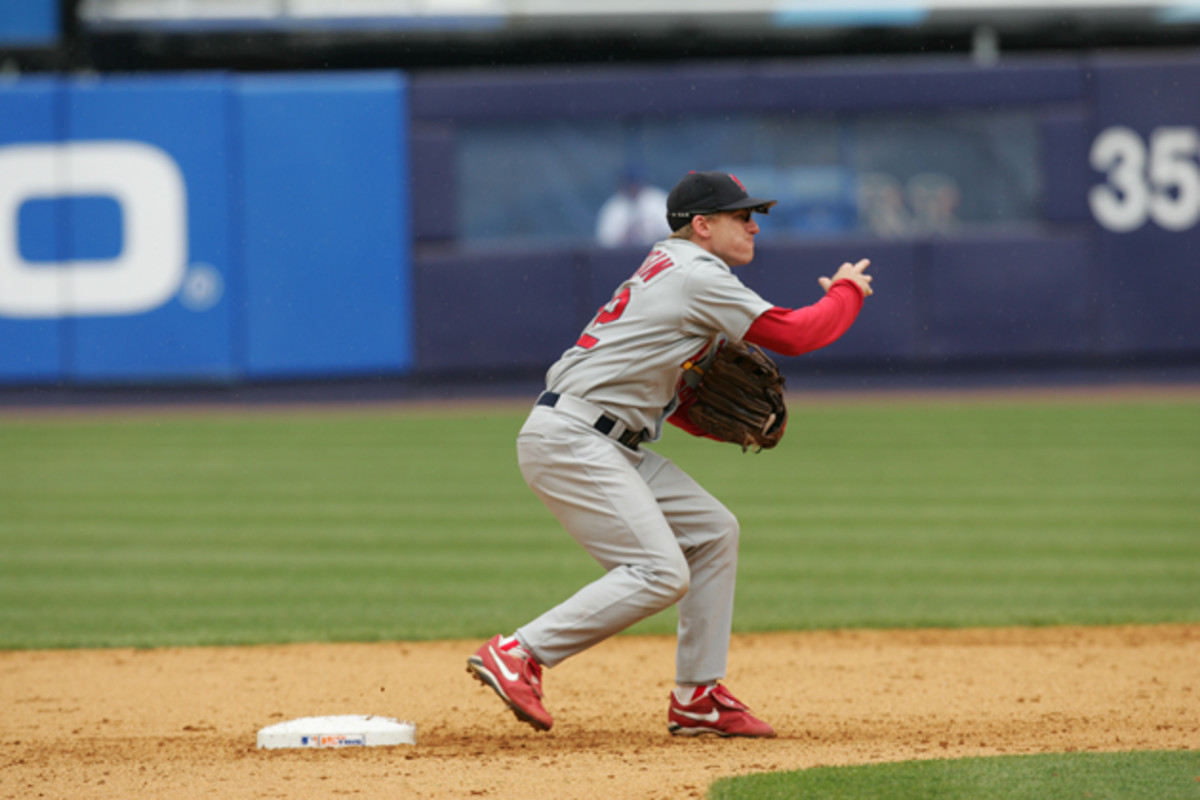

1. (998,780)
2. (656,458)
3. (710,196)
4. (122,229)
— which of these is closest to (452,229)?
(122,229)

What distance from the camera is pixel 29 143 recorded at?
15125 millimetres

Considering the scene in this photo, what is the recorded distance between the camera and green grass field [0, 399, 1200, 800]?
6332 millimetres

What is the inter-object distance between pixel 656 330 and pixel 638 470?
1.52 feet

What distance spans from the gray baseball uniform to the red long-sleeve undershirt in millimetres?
47

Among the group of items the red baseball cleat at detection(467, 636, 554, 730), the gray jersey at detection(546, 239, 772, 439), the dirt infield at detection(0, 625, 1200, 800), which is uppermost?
the gray jersey at detection(546, 239, 772, 439)

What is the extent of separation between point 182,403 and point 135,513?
6.44 m

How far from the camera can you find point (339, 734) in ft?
14.0

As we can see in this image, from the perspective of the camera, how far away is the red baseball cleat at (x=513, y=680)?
3.98 m

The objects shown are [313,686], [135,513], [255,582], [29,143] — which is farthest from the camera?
[29,143]

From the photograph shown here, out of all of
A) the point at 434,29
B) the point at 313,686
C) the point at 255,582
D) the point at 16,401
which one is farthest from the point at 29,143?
the point at 313,686

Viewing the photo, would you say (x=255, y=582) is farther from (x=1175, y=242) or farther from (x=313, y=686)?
(x=1175, y=242)

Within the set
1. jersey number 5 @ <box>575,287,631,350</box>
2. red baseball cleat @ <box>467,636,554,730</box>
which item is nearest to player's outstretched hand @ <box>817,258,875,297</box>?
jersey number 5 @ <box>575,287,631,350</box>

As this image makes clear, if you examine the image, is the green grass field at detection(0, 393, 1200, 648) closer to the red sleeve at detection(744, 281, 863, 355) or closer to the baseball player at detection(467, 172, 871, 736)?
the baseball player at detection(467, 172, 871, 736)

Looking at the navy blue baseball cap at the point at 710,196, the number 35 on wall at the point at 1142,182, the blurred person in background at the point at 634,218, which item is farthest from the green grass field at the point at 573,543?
the number 35 on wall at the point at 1142,182
